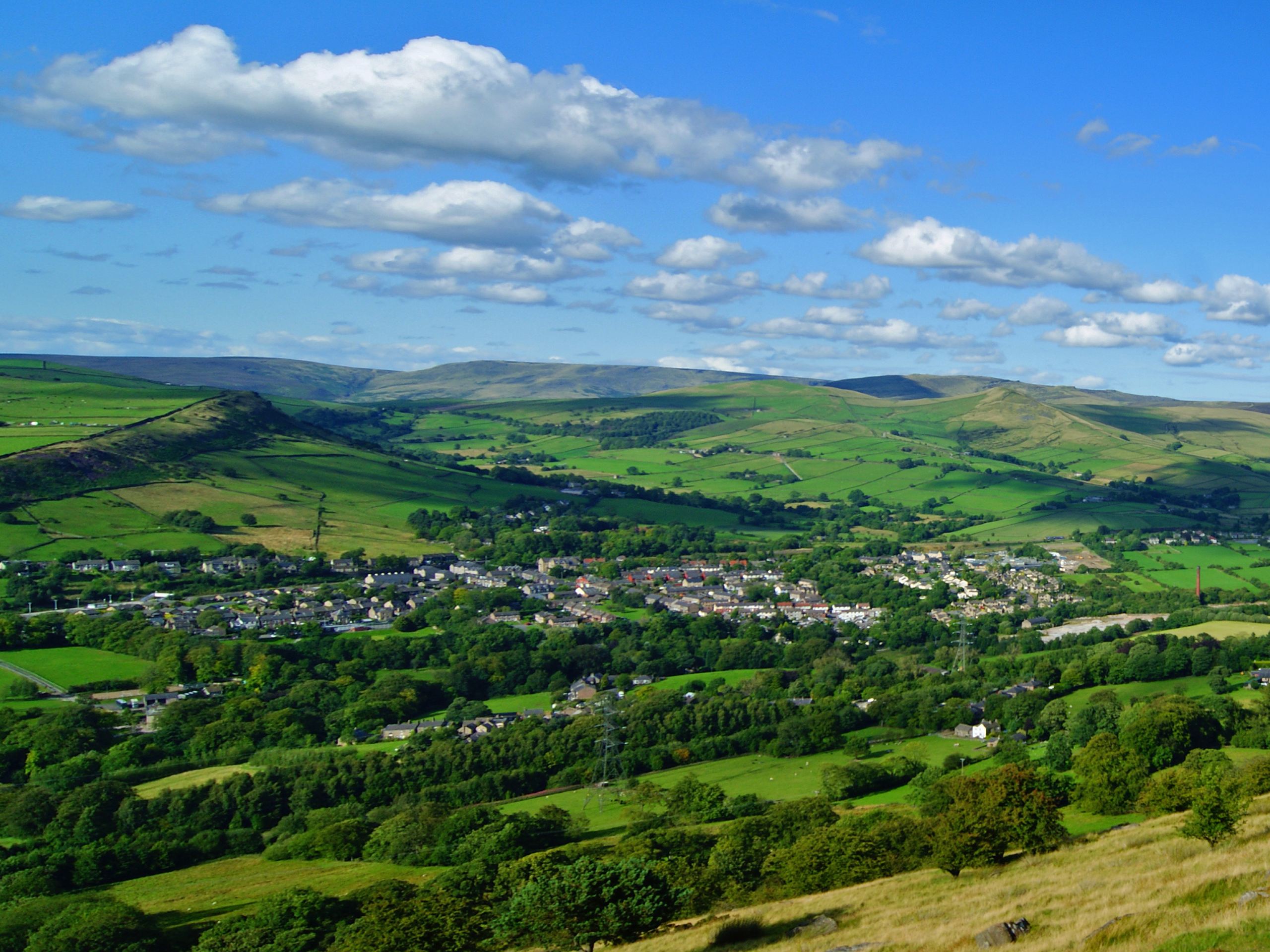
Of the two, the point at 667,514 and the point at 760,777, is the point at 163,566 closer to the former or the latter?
the point at 760,777

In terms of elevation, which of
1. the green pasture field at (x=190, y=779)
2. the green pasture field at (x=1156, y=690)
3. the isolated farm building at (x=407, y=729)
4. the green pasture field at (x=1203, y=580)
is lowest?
the green pasture field at (x=190, y=779)

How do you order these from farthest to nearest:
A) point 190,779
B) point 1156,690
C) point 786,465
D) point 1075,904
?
1. point 786,465
2. point 1156,690
3. point 190,779
4. point 1075,904

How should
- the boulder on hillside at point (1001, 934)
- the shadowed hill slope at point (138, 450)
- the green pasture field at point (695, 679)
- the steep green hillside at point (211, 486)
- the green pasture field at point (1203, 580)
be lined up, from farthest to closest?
the shadowed hill slope at point (138, 450)
the steep green hillside at point (211, 486)
the green pasture field at point (1203, 580)
the green pasture field at point (695, 679)
the boulder on hillside at point (1001, 934)

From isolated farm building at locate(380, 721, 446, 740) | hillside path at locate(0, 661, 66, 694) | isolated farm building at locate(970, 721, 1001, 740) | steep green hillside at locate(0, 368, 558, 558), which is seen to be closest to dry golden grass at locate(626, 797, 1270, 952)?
isolated farm building at locate(970, 721, 1001, 740)

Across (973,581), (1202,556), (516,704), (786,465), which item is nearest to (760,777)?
(516,704)

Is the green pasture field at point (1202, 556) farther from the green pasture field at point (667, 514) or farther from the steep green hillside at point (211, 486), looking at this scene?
the steep green hillside at point (211, 486)

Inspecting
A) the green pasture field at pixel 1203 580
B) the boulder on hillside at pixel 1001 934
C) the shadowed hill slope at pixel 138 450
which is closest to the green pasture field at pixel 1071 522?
the green pasture field at pixel 1203 580

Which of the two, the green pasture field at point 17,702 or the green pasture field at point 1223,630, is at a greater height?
the green pasture field at point 1223,630

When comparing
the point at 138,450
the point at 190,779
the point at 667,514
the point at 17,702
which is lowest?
the point at 190,779
